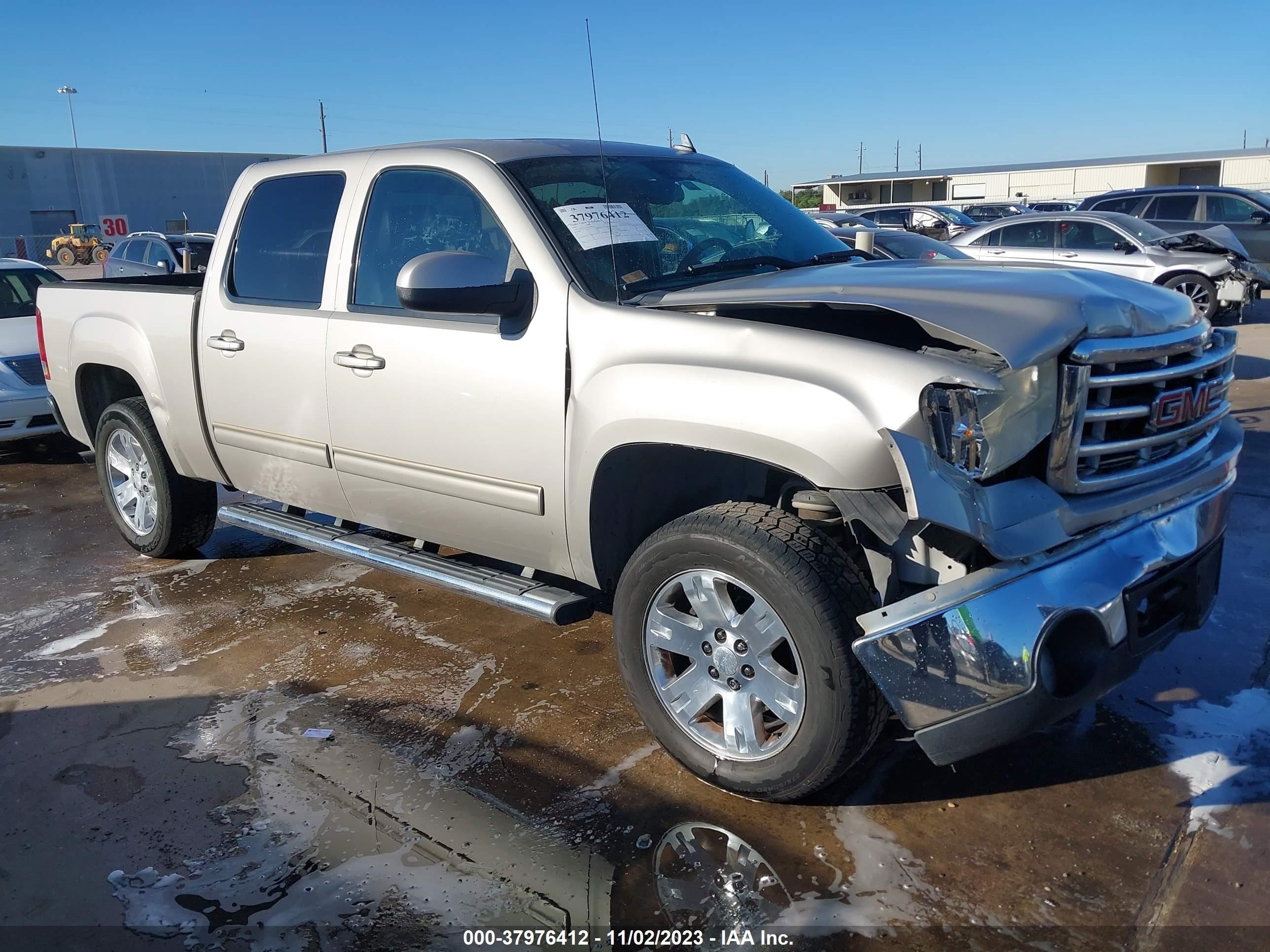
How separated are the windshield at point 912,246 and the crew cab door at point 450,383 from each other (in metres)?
8.17

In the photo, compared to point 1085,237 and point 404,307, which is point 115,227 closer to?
point 1085,237

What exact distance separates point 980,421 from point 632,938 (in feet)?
5.09

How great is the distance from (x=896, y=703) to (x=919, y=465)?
2.03 ft

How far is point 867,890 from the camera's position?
266cm

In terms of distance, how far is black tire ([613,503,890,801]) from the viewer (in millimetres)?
2707

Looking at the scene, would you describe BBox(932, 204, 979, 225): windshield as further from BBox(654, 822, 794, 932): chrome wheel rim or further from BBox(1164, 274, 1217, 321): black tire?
BBox(654, 822, 794, 932): chrome wheel rim

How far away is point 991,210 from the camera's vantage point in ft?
89.6

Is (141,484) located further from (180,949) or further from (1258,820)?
(1258,820)

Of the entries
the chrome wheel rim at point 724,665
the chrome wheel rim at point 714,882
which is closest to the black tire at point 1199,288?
the chrome wheel rim at point 724,665

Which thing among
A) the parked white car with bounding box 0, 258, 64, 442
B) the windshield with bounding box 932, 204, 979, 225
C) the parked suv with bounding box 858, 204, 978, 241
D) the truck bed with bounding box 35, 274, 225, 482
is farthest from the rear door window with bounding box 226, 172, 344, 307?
the windshield with bounding box 932, 204, 979, 225

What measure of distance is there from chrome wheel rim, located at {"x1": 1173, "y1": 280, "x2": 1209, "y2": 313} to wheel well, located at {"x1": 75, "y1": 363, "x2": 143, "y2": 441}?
11.5m

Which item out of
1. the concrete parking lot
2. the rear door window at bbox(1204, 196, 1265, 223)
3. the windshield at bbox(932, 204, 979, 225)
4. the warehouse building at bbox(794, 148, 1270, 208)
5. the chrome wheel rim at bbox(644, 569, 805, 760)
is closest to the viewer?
the concrete parking lot

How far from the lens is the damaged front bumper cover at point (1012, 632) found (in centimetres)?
250

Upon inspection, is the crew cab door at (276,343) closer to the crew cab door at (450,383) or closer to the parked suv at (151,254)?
the crew cab door at (450,383)
